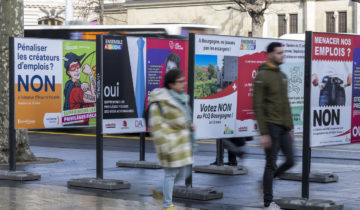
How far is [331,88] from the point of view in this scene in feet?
32.0

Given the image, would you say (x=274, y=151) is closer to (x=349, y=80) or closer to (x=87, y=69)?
(x=349, y=80)

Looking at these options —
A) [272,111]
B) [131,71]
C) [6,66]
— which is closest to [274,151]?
[272,111]

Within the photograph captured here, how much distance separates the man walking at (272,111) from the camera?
856 centimetres

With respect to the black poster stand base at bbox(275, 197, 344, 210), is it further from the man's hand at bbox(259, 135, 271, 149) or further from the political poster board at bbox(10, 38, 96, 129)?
the political poster board at bbox(10, 38, 96, 129)

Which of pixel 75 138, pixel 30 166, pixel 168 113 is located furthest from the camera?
pixel 75 138

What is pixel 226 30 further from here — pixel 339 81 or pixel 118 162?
pixel 339 81

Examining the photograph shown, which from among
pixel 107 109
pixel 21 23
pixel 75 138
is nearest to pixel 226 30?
pixel 75 138

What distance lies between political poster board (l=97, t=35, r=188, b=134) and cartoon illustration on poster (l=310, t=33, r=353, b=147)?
3.14 m

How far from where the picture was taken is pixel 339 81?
32.3ft

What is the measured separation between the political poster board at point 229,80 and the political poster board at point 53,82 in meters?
2.92

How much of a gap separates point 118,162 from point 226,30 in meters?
35.3

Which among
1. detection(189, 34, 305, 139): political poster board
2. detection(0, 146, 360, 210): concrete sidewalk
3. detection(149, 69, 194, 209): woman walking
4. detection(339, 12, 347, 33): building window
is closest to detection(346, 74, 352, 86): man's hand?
detection(0, 146, 360, 210): concrete sidewalk

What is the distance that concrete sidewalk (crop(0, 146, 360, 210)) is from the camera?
9586mm

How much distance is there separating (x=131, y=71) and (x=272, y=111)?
150 inches
